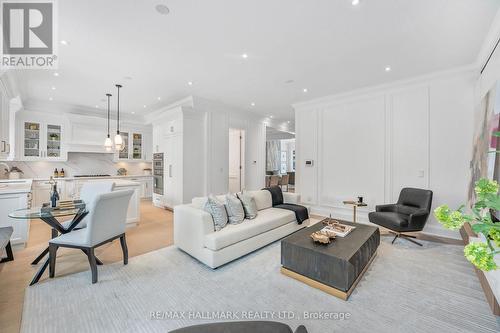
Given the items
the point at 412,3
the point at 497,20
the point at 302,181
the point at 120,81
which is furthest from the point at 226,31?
the point at 302,181

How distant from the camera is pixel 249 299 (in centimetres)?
215

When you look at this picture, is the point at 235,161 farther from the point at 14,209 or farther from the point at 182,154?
the point at 14,209

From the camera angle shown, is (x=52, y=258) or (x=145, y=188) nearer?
(x=52, y=258)

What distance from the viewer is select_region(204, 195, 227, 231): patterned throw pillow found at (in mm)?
2945

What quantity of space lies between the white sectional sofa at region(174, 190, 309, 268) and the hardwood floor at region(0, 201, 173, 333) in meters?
0.77

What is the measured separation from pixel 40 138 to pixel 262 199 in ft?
20.0

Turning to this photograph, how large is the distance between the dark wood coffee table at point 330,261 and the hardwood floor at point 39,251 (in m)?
2.12

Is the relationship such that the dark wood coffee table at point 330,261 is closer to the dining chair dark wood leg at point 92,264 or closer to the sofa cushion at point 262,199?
the sofa cushion at point 262,199

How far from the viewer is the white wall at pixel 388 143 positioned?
379cm

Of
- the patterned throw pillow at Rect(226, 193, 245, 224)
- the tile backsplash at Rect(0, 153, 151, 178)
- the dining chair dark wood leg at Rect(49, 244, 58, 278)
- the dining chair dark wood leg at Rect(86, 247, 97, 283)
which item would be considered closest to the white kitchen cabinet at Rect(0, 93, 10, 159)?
the tile backsplash at Rect(0, 153, 151, 178)

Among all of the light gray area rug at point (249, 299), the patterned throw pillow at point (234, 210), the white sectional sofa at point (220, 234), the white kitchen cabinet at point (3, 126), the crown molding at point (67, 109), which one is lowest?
the light gray area rug at point (249, 299)

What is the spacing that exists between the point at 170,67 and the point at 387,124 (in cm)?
437

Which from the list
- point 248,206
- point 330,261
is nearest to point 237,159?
point 248,206

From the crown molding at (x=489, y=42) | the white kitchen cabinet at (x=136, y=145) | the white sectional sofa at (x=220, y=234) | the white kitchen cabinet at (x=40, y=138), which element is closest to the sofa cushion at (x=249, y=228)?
the white sectional sofa at (x=220, y=234)
